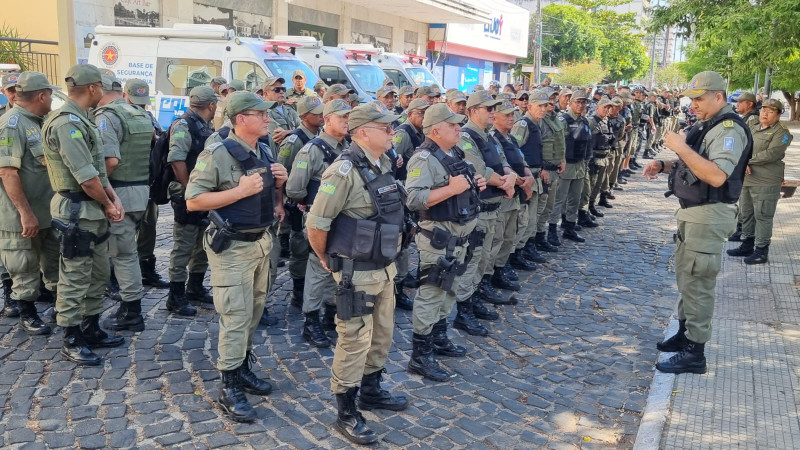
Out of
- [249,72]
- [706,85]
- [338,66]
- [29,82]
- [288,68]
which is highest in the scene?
[338,66]

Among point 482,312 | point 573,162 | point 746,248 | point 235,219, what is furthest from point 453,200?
point 746,248

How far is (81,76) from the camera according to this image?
4.70 metres

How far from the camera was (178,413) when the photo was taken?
419cm

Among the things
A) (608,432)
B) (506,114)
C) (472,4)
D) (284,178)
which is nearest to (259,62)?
(506,114)

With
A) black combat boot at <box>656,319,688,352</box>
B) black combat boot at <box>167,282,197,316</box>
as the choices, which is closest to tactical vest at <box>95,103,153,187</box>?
black combat boot at <box>167,282,197,316</box>

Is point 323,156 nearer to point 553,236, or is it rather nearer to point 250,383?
point 250,383

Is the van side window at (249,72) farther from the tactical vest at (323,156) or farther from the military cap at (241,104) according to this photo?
the military cap at (241,104)

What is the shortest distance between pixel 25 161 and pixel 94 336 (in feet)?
4.76

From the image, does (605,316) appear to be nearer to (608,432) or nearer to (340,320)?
(608,432)

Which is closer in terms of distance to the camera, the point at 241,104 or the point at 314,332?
the point at 241,104

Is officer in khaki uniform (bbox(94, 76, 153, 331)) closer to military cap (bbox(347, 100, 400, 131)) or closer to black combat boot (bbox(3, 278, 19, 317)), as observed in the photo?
black combat boot (bbox(3, 278, 19, 317))

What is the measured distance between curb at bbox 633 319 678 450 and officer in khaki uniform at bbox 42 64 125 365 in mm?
3805

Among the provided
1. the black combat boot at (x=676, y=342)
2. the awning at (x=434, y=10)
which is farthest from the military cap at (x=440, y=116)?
the awning at (x=434, y=10)

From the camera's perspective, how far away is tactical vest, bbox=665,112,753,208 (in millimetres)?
4750
